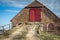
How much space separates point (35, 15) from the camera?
45.2 m

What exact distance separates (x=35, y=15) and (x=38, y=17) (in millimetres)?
→ 681

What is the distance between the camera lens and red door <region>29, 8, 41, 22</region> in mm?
44750

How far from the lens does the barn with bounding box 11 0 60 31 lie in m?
43.9

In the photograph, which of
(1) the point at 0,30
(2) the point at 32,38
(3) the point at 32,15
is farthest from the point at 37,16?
(2) the point at 32,38

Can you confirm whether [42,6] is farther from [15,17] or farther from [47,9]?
[15,17]

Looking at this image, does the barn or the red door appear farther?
the red door

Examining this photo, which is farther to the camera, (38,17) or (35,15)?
(35,15)

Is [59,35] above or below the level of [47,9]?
below

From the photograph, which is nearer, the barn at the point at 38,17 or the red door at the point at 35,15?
the barn at the point at 38,17

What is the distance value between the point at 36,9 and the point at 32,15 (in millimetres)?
1338

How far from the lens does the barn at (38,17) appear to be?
43.9 meters

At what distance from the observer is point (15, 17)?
149 feet

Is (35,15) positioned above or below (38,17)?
above

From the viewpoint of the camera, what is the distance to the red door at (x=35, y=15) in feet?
147
